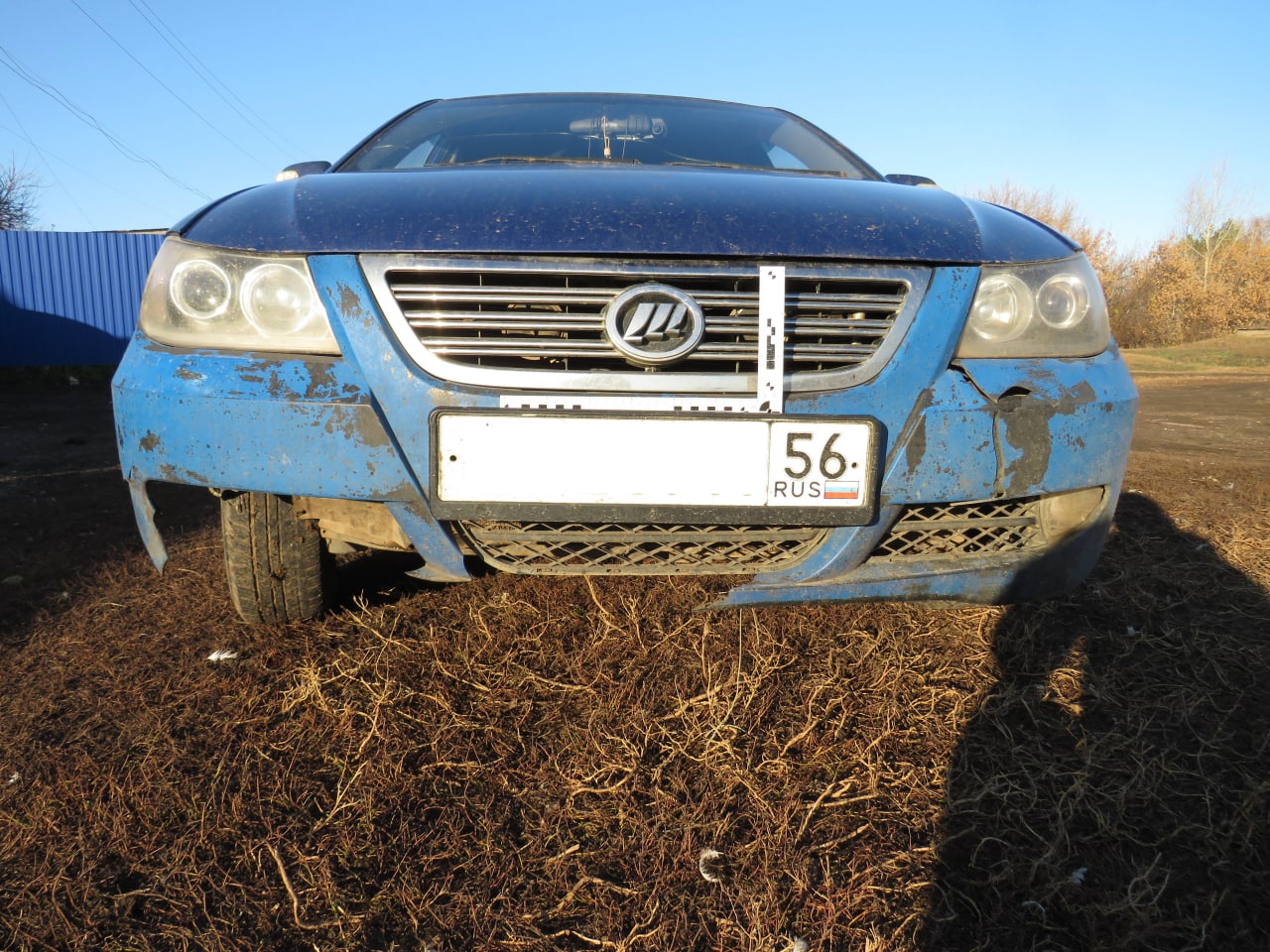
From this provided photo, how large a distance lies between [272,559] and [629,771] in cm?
91

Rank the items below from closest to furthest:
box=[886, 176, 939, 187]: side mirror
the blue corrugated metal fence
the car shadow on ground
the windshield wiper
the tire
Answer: the car shadow on ground → the tire → the windshield wiper → box=[886, 176, 939, 187]: side mirror → the blue corrugated metal fence

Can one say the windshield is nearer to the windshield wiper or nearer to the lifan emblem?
the windshield wiper

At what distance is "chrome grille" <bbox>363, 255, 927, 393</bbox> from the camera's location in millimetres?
1507

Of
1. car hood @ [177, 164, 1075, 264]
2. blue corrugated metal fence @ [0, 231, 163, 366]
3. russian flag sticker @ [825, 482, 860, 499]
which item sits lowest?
blue corrugated metal fence @ [0, 231, 163, 366]

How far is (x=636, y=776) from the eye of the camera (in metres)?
1.54

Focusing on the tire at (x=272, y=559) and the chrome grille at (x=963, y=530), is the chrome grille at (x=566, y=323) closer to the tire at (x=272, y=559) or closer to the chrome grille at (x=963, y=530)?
the chrome grille at (x=963, y=530)

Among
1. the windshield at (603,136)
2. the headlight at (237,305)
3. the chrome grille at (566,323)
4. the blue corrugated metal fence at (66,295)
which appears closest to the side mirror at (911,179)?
the windshield at (603,136)

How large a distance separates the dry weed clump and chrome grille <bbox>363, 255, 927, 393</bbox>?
0.69 metres

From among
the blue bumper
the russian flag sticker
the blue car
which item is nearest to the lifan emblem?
the blue car

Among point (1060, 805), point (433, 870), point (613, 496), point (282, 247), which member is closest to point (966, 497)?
point (1060, 805)

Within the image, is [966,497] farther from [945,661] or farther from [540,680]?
[540,680]

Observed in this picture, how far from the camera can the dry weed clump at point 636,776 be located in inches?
47.8

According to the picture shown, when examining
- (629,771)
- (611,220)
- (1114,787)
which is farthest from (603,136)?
(1114,787)

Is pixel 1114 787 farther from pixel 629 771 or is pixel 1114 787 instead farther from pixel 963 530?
pixel 629 771
